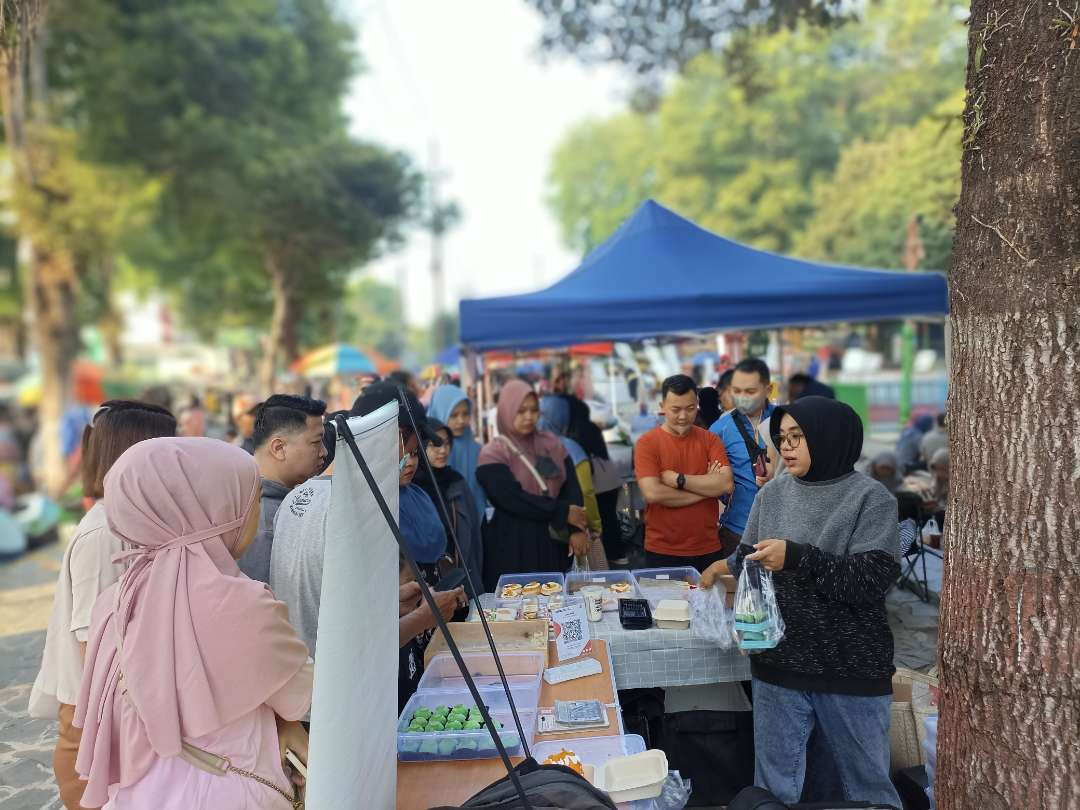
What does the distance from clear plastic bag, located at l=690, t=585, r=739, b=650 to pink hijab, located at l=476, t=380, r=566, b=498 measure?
1.24m

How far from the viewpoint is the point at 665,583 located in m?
3.33

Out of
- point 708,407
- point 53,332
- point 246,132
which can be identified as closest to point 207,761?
point 708,407

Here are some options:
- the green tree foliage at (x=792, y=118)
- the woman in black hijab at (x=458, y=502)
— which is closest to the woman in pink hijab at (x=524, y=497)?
the woman in black hijab at (x=458, y=502)

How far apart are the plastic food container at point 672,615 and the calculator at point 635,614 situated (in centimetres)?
4

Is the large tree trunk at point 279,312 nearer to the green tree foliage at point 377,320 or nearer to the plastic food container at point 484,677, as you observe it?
the green tree foliage at point 377,320

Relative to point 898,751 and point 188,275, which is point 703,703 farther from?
point 188,275

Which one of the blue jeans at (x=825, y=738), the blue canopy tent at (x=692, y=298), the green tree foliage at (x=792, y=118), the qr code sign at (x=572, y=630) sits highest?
the green tree foliage at (x=792, y=118)

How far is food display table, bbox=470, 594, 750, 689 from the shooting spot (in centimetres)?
274

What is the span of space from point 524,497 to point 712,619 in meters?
1.29

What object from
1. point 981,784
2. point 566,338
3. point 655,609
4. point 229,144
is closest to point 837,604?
point 981,784

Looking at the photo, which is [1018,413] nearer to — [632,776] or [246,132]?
[632,776]

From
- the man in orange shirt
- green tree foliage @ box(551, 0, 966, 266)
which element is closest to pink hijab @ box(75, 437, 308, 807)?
the man in orange shirt

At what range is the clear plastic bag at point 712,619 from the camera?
2.62 meters

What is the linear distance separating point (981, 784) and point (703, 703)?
4.22ft
